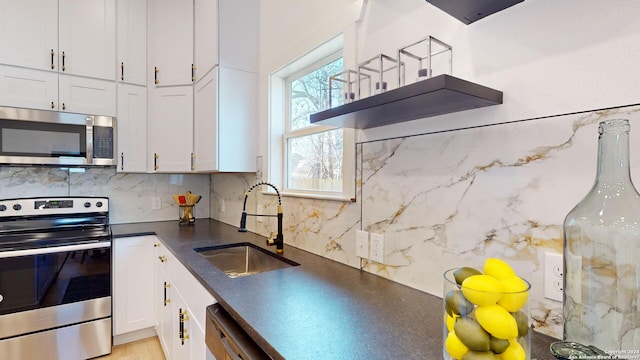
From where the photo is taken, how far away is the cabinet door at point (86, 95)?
236cm

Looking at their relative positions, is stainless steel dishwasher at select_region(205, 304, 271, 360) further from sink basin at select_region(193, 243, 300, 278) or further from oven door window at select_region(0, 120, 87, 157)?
oven door window at select_region(0, 120, 87, 157)

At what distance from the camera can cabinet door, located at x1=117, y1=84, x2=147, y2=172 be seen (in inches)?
101

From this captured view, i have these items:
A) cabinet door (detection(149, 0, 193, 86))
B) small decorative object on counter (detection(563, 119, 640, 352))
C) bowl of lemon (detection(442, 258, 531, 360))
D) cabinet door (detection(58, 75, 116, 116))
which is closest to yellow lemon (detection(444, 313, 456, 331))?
bowl of lemon (detection(442, 258, 531, 360))

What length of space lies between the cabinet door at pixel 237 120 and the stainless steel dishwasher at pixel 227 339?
4.11 feet

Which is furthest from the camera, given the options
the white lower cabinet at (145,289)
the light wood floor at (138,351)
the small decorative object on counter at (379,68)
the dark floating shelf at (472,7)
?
the light wood floor at (138,351)

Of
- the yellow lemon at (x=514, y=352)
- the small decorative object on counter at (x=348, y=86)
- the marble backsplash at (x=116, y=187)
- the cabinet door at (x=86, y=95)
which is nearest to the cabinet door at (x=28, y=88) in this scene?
the cabinet door at (x=86, y=95)

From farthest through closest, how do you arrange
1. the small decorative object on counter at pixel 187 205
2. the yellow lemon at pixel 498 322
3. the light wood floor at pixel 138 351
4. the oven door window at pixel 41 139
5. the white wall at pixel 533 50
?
1. the small decorative object on counter at pixel 187 205
2. the light wood floor at pixel 138 351
3. the oven door window at pixel 41 139
4. the white wall at pixel 533 50
5. the yellow lemon at pixel 498 322

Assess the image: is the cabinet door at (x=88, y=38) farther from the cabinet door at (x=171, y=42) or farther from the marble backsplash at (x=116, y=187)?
the marble backsplash at (x=116, y=187)

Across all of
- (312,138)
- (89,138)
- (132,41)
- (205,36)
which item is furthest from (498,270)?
(132,41)

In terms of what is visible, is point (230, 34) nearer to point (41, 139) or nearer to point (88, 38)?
point (88, 38)

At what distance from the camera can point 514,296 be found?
574 millimetres

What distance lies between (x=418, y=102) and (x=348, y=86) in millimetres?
422

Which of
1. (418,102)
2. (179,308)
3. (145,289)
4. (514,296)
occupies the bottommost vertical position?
(145,289)

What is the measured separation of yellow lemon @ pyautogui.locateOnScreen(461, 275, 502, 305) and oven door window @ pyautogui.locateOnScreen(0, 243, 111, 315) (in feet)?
7.81
